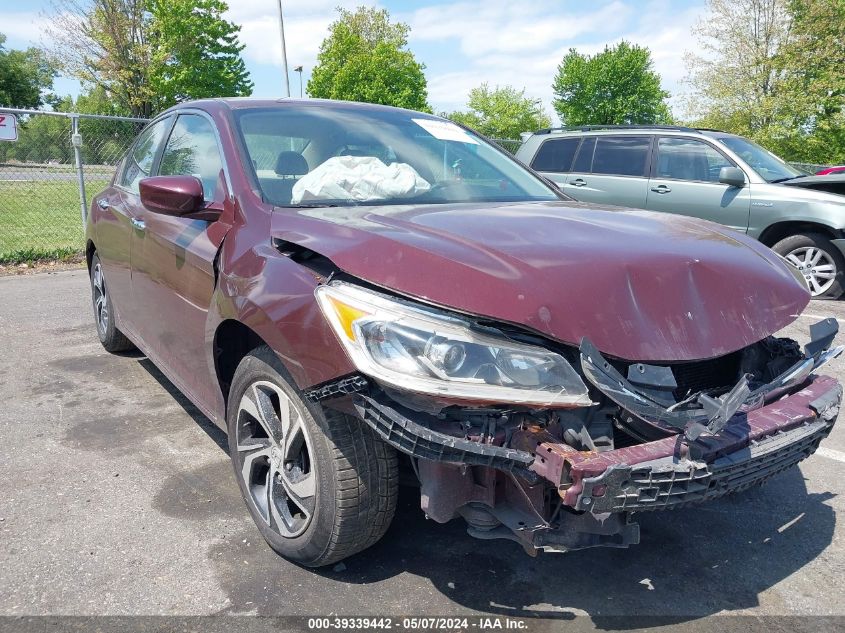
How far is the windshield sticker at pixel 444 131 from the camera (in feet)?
11.9

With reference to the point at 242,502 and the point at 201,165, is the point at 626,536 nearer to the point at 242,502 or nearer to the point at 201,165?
the point at 242,502

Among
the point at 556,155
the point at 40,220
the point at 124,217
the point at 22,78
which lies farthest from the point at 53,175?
the point at 22,78

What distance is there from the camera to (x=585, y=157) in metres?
9.06

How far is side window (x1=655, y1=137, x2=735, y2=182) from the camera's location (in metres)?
8.03

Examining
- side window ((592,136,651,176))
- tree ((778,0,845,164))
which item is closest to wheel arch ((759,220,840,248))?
side window ((592,136,651,176))

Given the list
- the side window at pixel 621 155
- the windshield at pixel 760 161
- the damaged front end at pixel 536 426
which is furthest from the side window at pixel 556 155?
the damaged front end at pixel 536 426

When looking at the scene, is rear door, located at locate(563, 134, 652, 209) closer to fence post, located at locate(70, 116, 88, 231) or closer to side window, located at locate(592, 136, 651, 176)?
side window, located at locate(592, 136, 651, 176)

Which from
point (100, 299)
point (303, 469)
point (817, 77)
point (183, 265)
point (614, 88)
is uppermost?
point (614, 88)

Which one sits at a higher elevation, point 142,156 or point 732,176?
point 142,156

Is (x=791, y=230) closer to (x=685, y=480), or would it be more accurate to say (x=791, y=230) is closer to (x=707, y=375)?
(x=707, y=375)

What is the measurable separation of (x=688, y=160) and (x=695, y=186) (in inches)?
15.3

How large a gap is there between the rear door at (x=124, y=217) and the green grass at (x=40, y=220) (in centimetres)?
486

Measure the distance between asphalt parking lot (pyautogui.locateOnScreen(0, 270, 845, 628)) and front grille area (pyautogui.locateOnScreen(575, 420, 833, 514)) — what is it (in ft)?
2.03

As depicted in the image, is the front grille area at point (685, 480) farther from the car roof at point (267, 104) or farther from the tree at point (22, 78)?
the tree at point (22, 78)
